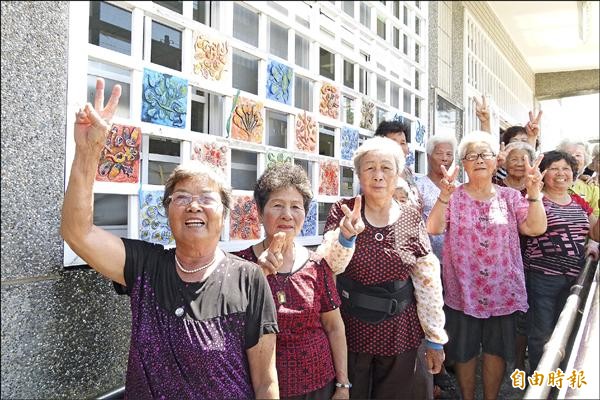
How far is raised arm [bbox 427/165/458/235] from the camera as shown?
8.52ft

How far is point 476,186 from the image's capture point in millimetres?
2881

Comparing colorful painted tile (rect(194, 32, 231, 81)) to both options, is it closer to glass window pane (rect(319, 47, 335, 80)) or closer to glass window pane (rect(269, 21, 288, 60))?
glass window pane (rect(269, 21, 288, 60))

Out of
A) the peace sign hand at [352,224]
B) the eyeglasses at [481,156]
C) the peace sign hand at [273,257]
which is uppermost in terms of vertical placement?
the eyeglasses at [481,156]

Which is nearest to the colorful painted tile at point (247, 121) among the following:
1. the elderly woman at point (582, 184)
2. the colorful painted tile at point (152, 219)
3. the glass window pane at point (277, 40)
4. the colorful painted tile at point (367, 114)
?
Answer: the glass window pane at point (277, 40)

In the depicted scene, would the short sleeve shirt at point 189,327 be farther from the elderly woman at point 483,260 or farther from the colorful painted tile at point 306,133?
the colorful painted tile at point 306,133

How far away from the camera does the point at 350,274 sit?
2293 millimetres

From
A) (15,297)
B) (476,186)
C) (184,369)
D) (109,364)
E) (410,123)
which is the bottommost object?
(109,364)

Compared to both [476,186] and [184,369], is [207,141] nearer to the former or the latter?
[184,369]

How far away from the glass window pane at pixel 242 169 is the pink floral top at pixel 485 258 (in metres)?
1.19

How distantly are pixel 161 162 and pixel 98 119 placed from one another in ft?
2.83

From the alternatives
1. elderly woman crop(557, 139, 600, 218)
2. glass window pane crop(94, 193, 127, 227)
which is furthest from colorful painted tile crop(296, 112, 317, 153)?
elderly woman crop(557, 139, 600, 218)

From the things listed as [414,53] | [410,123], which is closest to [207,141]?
[410,123]

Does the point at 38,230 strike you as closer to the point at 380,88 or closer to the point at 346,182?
the point at 346,182

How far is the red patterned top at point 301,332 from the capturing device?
188cm
